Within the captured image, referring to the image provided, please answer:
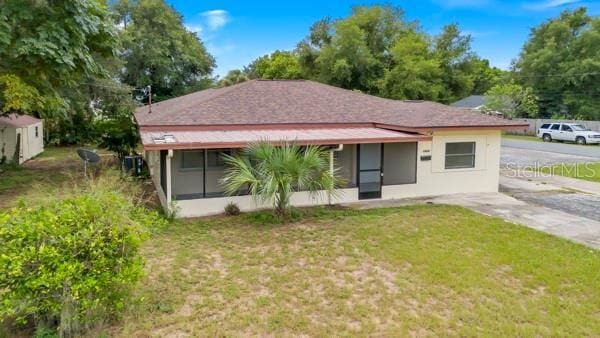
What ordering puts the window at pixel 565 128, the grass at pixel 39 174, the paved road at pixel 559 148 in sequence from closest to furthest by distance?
the grass at pixel 39 174 < the paved road at pixel 559 148 < the window at pixel 565 128

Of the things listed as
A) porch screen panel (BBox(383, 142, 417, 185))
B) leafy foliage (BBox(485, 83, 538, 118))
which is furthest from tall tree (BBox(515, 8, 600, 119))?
porch screen panel (BBox(383, 142, 417, 185))

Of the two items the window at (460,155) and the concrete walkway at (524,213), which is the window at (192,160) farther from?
the window at (460,155)

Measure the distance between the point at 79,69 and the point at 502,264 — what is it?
11.8 meters

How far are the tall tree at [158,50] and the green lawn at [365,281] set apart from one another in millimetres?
30599

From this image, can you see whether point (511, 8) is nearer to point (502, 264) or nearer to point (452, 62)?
point (452, 62)

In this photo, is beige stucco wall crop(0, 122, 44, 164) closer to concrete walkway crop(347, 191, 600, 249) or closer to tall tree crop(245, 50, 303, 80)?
concrete walkway crop(347, 191, 600, 249)

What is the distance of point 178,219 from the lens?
1184 centimetres

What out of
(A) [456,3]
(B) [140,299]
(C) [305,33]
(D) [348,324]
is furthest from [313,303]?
(C) [305,33]

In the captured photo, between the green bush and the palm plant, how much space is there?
5096 millimetres

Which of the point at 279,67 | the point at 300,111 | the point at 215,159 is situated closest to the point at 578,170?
the point at 300,111

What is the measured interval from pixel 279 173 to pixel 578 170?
58.8 ft

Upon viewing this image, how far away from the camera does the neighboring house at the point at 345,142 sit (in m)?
12.7

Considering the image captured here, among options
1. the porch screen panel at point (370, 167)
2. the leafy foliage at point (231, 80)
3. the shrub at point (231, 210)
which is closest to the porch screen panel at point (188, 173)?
the shrub at point (231, 210)

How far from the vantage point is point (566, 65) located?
160 feet
